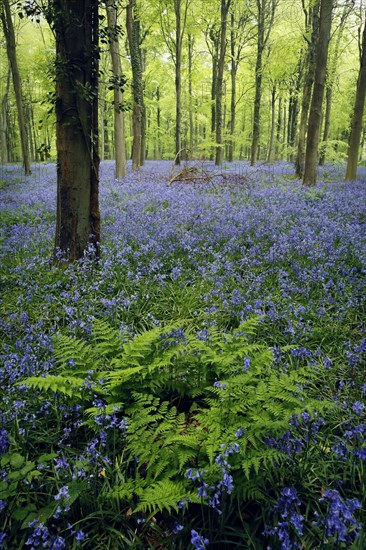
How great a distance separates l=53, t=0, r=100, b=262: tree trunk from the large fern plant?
279 cm

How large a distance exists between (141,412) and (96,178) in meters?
4.07

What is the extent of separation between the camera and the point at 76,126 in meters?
5.13

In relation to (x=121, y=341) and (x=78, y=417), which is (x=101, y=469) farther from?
(x=121, y=341)

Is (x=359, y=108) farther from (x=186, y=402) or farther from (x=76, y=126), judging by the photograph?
(x=186, y=402)

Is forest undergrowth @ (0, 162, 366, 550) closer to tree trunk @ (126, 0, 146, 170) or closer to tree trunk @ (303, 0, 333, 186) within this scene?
tree trunk @ (303, 0, 333, 186)

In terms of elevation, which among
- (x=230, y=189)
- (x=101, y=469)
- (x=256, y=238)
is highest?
(x=230, y=189)

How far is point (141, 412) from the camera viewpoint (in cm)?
242

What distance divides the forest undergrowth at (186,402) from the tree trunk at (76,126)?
20.6 inches

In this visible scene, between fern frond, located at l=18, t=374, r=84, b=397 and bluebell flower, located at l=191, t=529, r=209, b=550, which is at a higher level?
fern frond, located at l=18, t=374, r=84, b=397

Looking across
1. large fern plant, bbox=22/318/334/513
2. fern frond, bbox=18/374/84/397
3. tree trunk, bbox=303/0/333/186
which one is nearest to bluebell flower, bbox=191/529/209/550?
large fern plant, bbox=22/318/334/513

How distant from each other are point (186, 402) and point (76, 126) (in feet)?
13.7

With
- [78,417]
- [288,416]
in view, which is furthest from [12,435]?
[288,416]

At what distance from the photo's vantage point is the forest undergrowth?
2.02 metres

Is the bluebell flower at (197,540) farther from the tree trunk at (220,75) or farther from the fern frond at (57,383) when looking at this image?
the tree trunk at (220,75)
